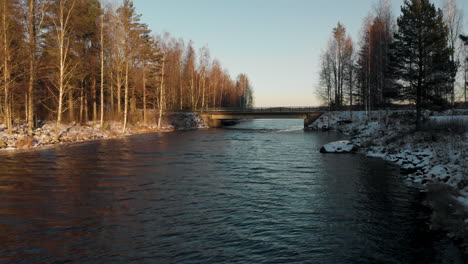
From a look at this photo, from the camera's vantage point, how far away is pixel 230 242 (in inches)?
324

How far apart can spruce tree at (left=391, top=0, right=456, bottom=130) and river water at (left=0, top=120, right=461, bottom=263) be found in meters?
13.1

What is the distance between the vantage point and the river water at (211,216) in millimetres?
7555

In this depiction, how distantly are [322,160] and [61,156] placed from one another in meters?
18.5

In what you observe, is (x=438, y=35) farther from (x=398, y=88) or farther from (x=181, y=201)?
(x=181, y=201)

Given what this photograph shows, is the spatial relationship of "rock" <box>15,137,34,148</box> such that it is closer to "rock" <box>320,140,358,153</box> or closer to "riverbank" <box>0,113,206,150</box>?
"riverbank" <box>0,113,206,150</box>

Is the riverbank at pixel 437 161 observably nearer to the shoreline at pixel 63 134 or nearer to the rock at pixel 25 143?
the shoreline at pixel 63 134

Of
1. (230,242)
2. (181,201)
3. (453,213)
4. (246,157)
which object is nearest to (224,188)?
(181,201)

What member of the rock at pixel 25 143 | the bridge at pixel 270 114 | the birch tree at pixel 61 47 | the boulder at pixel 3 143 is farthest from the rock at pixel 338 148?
the bridge at pixel 270 114

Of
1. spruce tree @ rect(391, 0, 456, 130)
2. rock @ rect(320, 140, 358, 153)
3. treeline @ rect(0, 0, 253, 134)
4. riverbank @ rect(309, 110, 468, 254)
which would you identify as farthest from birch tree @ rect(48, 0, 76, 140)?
spruce tree @ rect(391, 0, 456, 130)

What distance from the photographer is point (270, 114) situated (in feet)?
224

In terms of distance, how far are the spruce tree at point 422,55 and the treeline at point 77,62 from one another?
98.7 ft

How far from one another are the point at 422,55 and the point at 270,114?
4154 cm

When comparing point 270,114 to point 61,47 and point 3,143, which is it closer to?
point 61,47

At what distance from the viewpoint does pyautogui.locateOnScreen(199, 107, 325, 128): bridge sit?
66.5m
